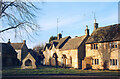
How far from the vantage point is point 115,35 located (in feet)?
108

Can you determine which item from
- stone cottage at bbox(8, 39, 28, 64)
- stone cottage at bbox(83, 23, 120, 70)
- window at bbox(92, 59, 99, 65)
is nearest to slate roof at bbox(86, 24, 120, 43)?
stone cottage at bbox(83, 23, 120, 70)

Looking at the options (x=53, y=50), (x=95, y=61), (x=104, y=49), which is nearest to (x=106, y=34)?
(x=104, y=49)

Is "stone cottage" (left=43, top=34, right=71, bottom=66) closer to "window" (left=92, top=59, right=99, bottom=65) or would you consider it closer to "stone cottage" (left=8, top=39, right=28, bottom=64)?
"stone cottage" (left=8, top=39, right=28, bottom=64)

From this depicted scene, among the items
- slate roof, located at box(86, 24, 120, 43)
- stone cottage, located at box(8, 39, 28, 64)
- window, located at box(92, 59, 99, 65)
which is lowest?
window, located at box(92, 59, 99, 65)

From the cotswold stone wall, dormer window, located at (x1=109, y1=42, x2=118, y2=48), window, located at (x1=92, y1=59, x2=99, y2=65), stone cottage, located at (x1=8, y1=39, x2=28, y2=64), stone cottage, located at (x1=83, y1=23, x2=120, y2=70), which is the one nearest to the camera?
the cotswold stone wall

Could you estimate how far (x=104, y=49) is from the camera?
3384 centimetres

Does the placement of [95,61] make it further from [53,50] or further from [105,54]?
[53,50]

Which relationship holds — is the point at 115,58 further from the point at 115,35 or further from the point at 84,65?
the point at 84,65

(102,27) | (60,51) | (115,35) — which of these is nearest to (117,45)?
(115,35)

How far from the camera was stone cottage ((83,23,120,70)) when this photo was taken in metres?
31.8

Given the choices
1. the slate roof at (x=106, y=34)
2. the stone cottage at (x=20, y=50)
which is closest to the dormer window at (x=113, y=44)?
the slate roof at (x=106, y=34)

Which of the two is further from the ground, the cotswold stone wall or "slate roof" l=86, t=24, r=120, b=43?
"slate roof" l=86, t=24, r=120, b=43

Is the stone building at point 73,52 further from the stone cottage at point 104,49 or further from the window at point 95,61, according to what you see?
the window at point 95,61

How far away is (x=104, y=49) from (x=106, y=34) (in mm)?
4128
